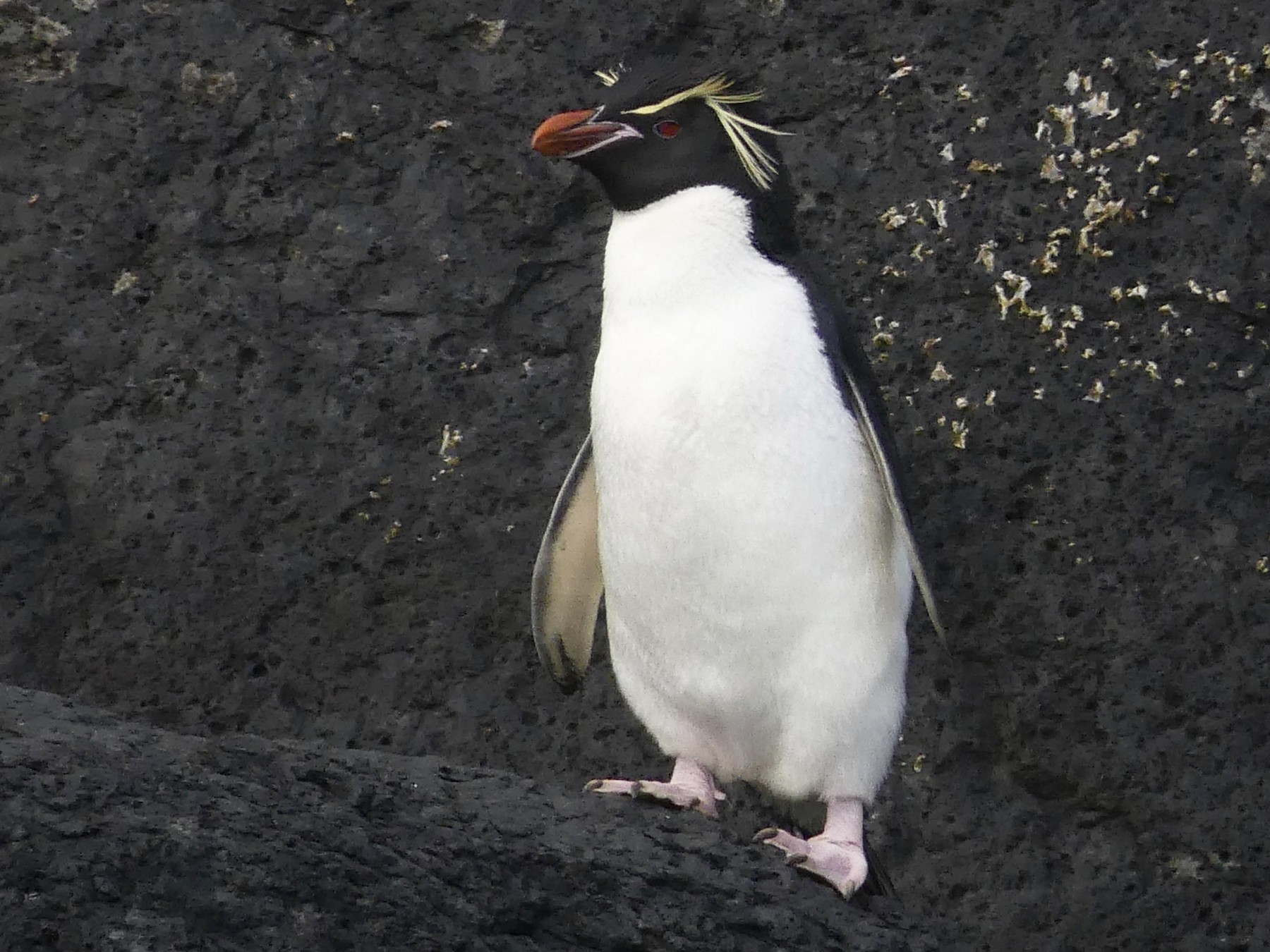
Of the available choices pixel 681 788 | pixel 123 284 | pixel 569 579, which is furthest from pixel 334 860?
pixel 123 284

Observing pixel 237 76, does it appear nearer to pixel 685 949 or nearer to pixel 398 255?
pixel 398 255

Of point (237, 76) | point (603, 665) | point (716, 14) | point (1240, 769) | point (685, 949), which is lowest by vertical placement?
point (603, 665)

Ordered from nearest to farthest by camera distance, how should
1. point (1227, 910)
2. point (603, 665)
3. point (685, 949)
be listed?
point (685, 949) → point (1227, 910) → point (603, 665)

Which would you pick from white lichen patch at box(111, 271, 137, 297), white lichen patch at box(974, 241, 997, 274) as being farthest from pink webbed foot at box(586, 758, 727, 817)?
white lichen patch at box(111, 271, 137, 297)

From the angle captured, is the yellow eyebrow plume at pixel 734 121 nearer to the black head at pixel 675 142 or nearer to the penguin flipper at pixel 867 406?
the black head at pixel 675 142

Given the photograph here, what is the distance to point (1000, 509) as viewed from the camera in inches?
117

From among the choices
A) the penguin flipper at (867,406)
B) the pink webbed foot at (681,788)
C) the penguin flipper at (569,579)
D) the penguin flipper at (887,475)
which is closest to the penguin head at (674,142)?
the penguin flipper at (867,406)

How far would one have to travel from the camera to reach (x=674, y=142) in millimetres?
2588

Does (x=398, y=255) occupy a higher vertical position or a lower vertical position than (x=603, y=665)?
higher

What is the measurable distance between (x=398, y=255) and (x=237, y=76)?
1.28ft

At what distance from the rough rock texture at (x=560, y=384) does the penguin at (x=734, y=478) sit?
435 millimetres

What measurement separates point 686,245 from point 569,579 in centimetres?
60

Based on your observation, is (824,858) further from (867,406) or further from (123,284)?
(123,284)

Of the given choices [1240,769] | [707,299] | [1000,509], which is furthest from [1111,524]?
[707,299]
